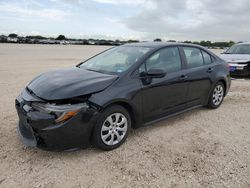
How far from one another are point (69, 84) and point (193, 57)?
8.98 ft

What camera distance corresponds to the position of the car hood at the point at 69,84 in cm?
339

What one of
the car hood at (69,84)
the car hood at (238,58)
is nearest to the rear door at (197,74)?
the car hood at (69,84)

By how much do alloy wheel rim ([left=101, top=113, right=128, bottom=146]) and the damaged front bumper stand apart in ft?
0.84

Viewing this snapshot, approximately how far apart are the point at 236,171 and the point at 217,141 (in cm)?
88

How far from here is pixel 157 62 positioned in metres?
4.35

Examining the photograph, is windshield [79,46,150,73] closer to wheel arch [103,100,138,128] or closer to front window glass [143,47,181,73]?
front window glass [143,47,181,73]

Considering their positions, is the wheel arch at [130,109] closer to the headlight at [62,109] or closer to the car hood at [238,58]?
the headlight at [62,109]

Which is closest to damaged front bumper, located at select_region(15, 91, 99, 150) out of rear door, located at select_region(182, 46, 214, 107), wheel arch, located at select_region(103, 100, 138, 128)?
wheel arch, located at select_region(103, 100, 138, 128)

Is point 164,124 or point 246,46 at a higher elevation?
point 246,46

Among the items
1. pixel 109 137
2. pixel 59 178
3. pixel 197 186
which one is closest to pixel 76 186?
pixel 59 178

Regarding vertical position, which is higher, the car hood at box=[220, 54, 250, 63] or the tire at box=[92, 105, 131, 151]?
the car hood at box=[220, 54, 250, 63]

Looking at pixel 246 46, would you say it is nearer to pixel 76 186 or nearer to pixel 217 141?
pixel 217 141

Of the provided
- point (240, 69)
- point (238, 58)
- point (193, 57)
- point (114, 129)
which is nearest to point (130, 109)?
point (114, 129)

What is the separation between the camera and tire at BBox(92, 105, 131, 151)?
3.54 meters
